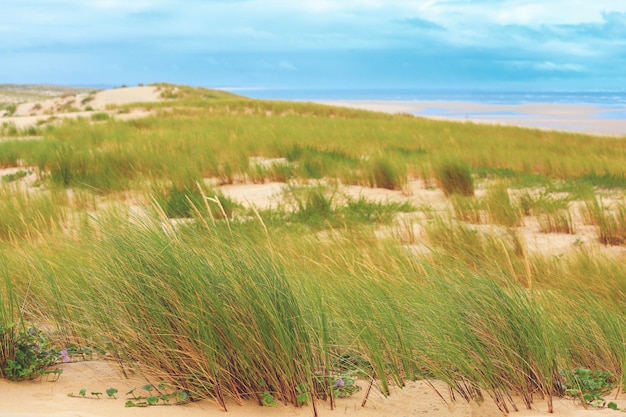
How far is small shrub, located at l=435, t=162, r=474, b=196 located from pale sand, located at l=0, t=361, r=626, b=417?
5355 millimetres

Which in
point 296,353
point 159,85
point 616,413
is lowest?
point 616,413

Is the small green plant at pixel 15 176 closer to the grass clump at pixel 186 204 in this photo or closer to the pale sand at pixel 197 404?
the grass clump at pixel 186 204

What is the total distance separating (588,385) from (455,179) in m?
5.49

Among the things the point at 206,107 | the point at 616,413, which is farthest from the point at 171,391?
the point at 206,107

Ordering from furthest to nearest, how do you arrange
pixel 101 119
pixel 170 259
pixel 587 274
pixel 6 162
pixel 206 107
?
1. pixel 206 107
2. pixel 101 119
3. pixel 6 162
4. pixel 587 274
5. pixel 170 259

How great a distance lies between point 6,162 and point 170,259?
868 centimetres

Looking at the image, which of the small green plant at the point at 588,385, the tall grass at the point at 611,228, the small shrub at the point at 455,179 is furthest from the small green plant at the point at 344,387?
the small shrub at the point at 455,179

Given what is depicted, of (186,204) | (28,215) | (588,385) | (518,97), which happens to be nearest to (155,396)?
(588,385)

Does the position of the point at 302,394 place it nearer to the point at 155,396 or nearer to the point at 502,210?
the point at 155,396

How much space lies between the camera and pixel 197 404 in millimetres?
2365

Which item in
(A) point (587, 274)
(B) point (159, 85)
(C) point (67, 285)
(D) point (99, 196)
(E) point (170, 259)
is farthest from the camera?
(B) point (159, 85)

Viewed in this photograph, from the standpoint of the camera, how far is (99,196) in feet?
23.1

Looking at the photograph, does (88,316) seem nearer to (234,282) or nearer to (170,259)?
(170,259)

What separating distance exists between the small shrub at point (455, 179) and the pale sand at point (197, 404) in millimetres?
5355
